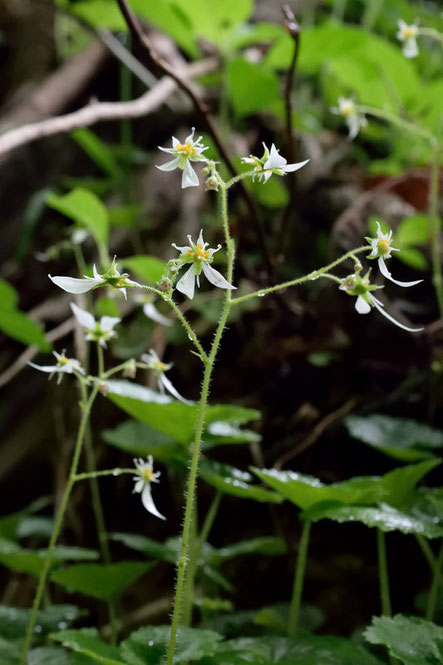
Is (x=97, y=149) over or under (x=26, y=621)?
over

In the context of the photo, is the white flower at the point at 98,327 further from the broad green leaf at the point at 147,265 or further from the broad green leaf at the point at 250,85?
the broad green leaf at the point at 250,85

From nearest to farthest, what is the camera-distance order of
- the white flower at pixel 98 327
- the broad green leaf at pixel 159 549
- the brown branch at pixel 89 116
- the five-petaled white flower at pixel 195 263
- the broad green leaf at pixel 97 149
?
the five-petaled white flower at pixel 195 263 → the white flower at pixel 98 327 → the broad green leaf at pixel 159 549 → the brown branch at pixel 89 116 → the broad green leaf at pixel 97 149

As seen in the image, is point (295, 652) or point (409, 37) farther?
point (409, 37)

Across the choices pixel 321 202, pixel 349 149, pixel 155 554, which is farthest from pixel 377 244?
pixel 349 149

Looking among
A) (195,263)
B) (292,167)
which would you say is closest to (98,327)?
(195,263)

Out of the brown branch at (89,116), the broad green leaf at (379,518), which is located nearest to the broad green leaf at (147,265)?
the brown branch at (89,116)

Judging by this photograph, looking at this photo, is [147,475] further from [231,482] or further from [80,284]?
[80,284]
